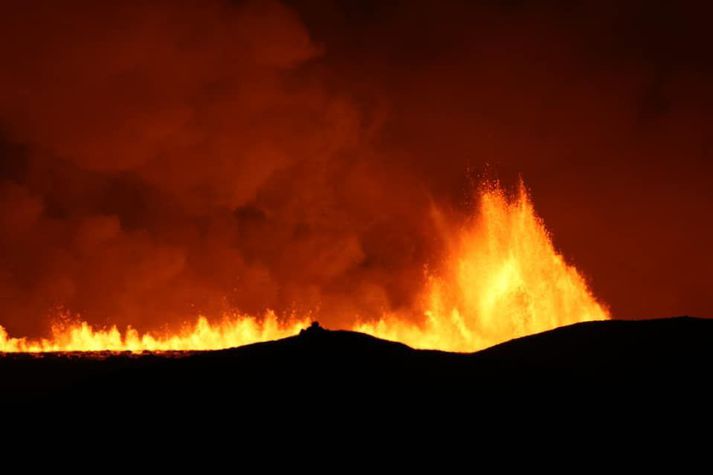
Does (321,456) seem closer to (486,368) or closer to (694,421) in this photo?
(486,368)

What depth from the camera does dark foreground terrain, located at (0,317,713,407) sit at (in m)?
18.2

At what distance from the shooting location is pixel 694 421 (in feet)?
61.6

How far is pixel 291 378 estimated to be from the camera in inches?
717

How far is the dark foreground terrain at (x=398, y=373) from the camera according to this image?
1816 centimetres

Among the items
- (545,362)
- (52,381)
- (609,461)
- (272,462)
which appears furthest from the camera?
(52,381)

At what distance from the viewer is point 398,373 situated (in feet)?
64.5

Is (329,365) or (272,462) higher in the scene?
(329,365)

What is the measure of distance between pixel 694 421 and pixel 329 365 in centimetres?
917

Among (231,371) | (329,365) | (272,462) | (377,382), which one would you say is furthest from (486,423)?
(231,371)

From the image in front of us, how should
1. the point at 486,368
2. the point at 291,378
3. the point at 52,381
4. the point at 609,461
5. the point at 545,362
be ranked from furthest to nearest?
the point at 52,381
the point at 545,362
the point at 486,368
the point at 291,378
the point at 609,461

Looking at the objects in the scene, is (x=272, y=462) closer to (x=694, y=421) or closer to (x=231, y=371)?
(x=231, y=371)

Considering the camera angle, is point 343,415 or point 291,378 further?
point 291,378

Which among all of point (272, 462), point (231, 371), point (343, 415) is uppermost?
point (231, 371)

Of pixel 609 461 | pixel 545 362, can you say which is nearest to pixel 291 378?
pixel 609 461
